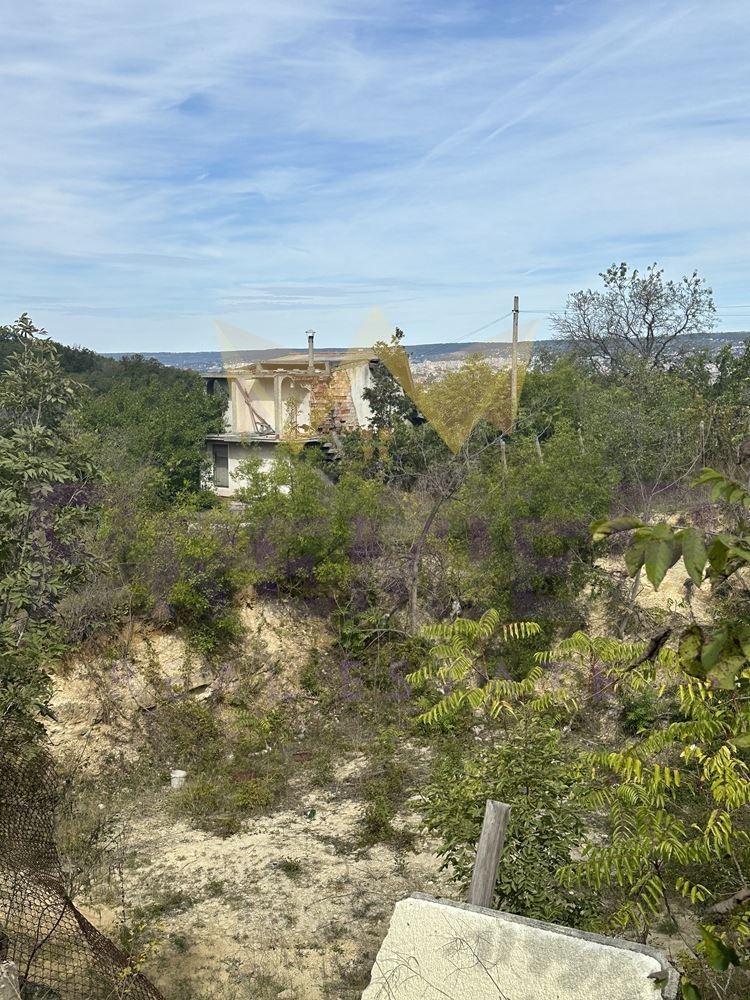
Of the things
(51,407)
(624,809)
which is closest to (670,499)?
(624,809)

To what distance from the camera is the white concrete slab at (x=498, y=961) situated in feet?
8.95

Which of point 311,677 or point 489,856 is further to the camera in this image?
point 311,677

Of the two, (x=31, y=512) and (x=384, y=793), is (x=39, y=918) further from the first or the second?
(x=384, y=793)

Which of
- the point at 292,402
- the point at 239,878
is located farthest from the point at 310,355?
the point at 239,878

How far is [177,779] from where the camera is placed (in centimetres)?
891

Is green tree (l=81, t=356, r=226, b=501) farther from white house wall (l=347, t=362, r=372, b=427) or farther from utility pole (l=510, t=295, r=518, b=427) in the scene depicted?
utility pole (l=510, t=295, r=518, b=427)

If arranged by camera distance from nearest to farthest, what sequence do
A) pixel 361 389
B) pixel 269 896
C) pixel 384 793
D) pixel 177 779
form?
pixel 269 896, pixel 384 793, pixel 177 779, pixel 361 389

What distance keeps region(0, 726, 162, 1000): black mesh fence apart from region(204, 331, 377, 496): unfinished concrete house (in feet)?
40.3

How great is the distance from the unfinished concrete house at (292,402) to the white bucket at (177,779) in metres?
8.57

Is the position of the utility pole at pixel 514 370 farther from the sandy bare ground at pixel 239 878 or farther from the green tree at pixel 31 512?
the green tree at pixel 31 512

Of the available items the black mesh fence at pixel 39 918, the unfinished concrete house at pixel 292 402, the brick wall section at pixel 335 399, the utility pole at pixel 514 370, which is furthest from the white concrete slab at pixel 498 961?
the brick wall section at pixel 335 399

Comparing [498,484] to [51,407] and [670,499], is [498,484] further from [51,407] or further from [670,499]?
[51,407]

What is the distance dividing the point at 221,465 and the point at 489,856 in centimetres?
1670

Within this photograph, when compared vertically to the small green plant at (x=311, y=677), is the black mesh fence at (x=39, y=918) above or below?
above
